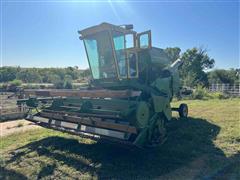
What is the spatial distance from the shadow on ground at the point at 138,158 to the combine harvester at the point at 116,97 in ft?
1.36

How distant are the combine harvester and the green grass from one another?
1.52 feet

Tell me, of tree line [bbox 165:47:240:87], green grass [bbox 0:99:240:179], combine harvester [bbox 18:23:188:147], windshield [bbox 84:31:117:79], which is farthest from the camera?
tree line [bbox 165:47:240:87]

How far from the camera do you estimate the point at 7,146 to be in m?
6.83

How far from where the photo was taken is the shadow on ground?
444 cm

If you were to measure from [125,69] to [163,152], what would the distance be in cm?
239

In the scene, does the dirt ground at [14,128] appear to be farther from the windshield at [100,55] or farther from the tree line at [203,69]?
the tree line at [203,69]

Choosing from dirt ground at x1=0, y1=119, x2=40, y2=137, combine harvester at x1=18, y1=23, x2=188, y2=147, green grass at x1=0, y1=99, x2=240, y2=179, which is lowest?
dirt ground at x1=0, y1=119, x2=40, y2=137

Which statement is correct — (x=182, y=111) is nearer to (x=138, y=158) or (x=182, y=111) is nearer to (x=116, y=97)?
(x=138, y=158)

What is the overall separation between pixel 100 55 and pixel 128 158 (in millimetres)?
3167

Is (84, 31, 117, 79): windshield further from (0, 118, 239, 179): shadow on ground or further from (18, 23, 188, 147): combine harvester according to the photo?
(0, 118, 239, 179): shadow on ground

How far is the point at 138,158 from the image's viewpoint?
5066mm

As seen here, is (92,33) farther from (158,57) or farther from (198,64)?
(198,64)

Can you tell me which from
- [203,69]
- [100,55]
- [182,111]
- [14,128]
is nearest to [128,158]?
[100,55]

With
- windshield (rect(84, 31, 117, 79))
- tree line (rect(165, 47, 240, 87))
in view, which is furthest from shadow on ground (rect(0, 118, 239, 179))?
tree line (rect(165, 47, 240, 87))
